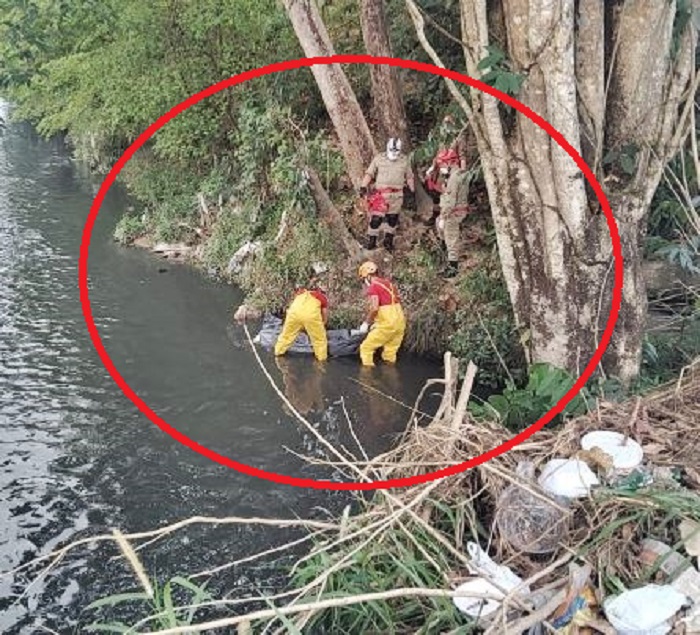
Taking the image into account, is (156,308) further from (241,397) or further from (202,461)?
(202,461)

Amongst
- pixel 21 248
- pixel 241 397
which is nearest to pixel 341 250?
pixel 241 397

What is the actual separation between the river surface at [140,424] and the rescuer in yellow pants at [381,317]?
0.98ft

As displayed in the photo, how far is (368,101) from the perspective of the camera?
11984 millimetres

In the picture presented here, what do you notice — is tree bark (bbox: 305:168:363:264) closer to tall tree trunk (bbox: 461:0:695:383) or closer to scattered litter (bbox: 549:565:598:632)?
tall tree trunk (bbox: 461:0:695:383)

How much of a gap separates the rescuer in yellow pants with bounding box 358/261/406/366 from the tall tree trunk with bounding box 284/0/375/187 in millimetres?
2246

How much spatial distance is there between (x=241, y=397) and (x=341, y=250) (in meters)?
3.13

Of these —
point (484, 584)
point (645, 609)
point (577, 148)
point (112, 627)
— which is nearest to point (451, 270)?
point (577, 148)

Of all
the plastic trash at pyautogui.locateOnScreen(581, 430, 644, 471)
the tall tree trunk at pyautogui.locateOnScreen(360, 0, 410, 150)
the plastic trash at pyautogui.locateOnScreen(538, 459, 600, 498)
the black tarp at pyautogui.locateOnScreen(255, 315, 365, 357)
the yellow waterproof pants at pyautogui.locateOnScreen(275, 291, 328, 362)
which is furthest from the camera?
the tall tree trunk at pyautogui.locateOnScreen(360, 0, 410, 150)

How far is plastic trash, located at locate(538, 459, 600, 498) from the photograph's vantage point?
13.9 feet

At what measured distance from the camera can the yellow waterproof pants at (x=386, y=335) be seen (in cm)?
866

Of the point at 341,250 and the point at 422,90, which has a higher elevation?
the point at 422,90

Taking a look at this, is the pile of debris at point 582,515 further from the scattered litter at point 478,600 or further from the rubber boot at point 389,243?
the rubber boot at point 389,243

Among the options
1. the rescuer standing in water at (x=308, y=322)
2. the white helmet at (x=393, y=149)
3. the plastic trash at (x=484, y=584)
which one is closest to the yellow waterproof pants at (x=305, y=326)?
the rescuer standing in water at (x=308, y=322)

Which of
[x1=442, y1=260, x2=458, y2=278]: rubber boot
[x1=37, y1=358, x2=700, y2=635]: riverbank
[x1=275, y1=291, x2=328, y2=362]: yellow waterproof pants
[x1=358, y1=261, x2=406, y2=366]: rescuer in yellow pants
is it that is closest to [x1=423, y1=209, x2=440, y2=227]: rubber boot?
[x1=442, y1=260, x2=458, y2=278]: rubber boot
